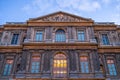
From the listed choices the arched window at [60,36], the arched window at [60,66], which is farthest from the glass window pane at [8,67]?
the arched window at [60,36]

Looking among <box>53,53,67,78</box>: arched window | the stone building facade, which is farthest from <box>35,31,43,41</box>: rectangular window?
<box>53,53,67,78</box>: arched window

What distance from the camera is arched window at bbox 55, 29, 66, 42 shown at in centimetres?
2835

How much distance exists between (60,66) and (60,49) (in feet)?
8.75

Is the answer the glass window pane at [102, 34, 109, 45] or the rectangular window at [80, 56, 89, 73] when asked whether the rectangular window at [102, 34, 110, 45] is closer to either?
the glass window pane at [102, 34, 109, 45]

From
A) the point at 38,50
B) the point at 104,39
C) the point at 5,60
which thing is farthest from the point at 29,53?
the point at 104,39

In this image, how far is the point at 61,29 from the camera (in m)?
29.7

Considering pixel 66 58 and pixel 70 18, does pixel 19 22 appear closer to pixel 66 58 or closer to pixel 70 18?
pixel 70 18

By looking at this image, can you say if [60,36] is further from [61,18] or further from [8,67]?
[8,67]

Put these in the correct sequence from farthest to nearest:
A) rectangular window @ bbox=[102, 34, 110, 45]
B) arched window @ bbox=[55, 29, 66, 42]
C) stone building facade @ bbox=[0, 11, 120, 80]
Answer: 1. rectangular window @ bbox=[102, 34, 110, 45]
2. arched window @ bbox=[55, 29, 66, 42]
3. stone building facade @ bbox=[0, 11, 120, 80]

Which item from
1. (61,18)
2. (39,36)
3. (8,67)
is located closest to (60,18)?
(61,18)

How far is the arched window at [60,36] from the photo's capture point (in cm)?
2835

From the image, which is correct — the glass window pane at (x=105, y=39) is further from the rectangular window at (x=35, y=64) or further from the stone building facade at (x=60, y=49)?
the rectangular window at (x=35, y=64)

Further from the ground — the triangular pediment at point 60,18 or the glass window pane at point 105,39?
the triangular pediment at point 60,18

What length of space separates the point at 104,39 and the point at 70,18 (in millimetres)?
6607
